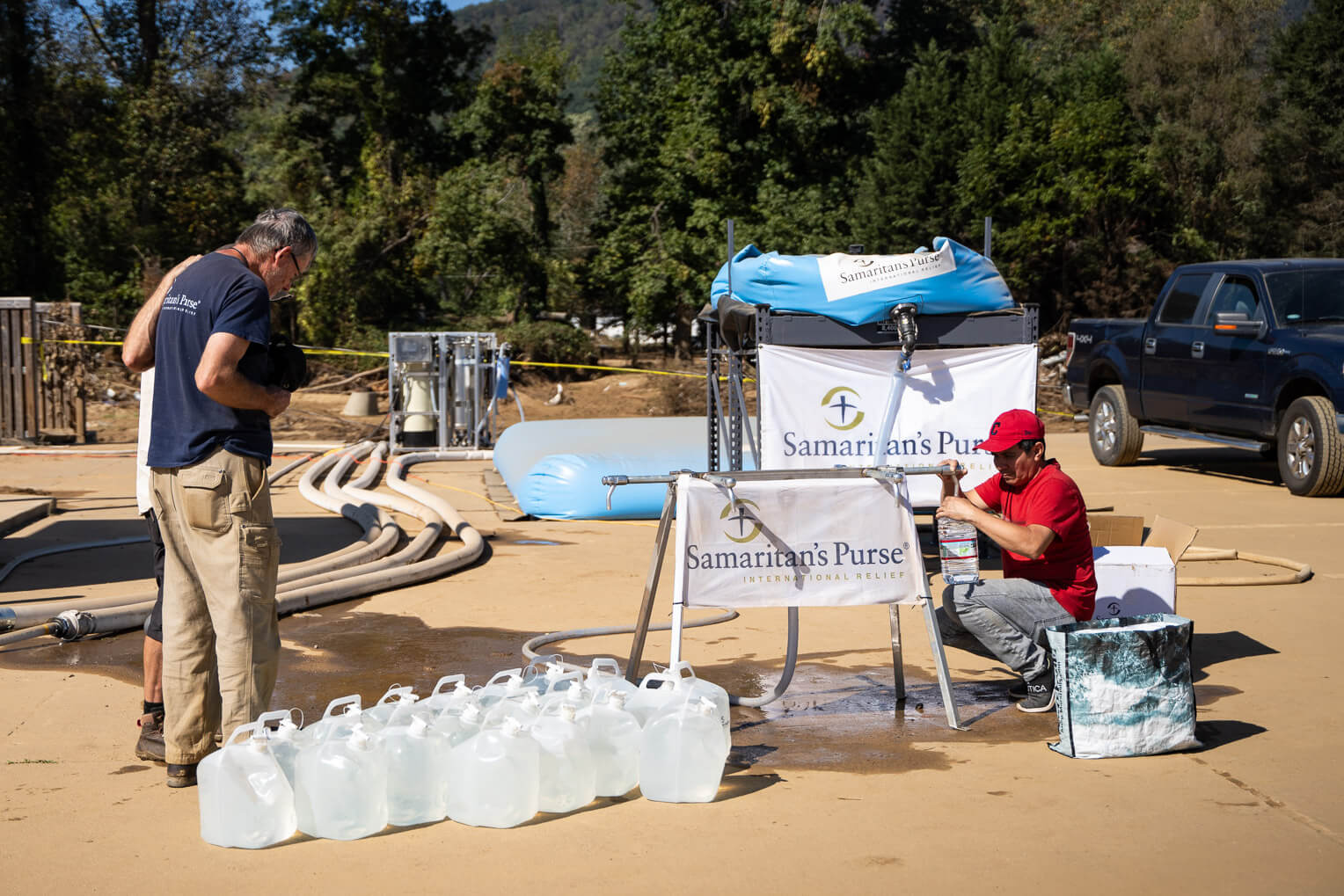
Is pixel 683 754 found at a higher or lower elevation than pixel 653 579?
lower

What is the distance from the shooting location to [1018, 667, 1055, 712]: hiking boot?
17.6 ft

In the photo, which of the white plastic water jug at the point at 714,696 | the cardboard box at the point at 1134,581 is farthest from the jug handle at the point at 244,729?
the cardboard box at the point at 1134,581

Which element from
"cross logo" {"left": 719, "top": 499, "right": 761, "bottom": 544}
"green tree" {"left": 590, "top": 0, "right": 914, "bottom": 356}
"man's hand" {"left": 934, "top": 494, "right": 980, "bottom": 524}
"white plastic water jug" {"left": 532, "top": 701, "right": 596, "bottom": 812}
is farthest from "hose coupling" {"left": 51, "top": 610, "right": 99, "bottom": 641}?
"green tree" {"left": 590, "top": 0, "right": 914, "bottom": 356}

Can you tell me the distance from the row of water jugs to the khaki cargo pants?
238mm

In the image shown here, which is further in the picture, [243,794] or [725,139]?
[725,139]

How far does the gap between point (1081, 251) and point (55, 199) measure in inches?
1066

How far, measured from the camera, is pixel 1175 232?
32.0 m

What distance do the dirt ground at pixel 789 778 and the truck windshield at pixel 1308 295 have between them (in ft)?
15.8

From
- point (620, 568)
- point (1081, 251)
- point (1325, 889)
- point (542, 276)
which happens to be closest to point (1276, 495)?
point (620, 568)

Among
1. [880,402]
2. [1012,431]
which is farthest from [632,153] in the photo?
[1012,431]

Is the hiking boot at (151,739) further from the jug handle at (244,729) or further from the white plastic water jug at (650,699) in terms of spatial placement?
the white plastic water jug at (650,699)

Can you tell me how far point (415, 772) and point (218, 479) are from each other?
117cm

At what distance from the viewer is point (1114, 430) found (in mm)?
14953

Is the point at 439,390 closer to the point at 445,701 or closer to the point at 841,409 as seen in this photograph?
Result: the point at 841,409
